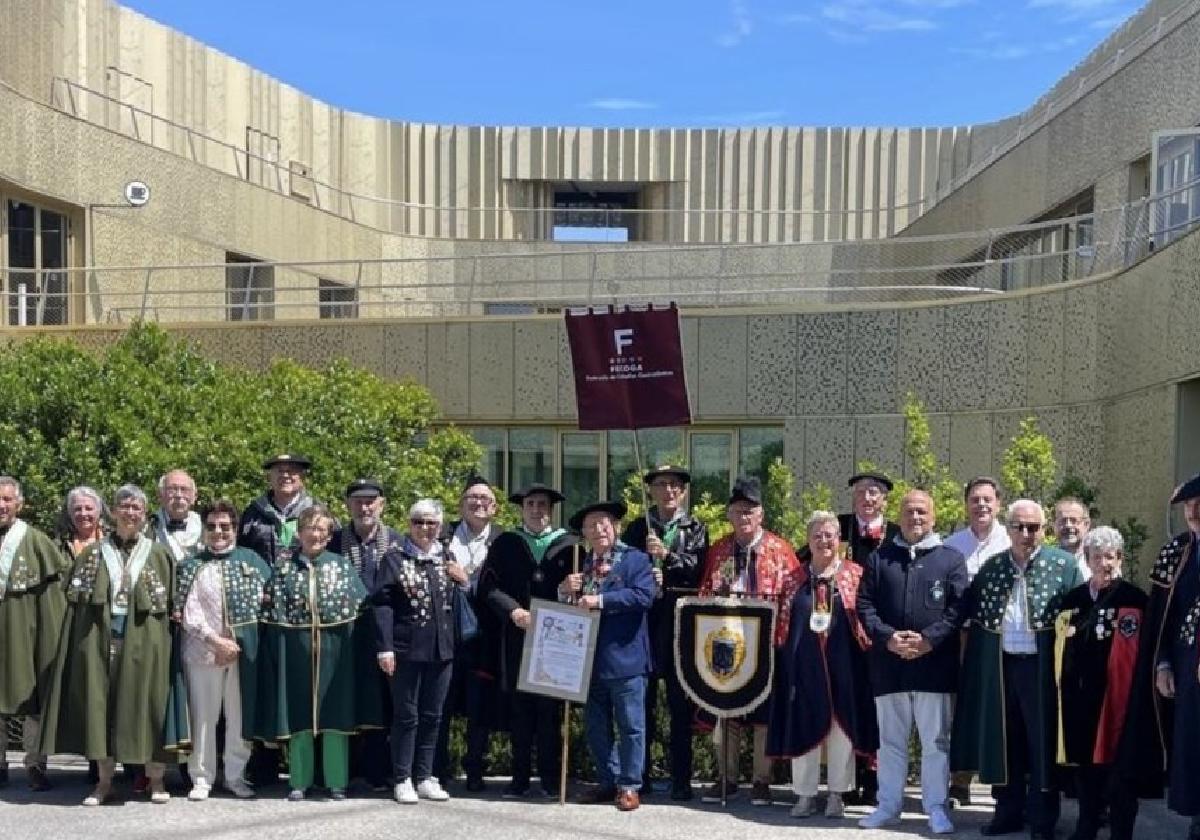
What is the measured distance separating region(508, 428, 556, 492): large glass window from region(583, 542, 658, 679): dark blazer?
10.3 metres

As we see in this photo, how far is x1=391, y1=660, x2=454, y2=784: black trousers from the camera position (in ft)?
28.0

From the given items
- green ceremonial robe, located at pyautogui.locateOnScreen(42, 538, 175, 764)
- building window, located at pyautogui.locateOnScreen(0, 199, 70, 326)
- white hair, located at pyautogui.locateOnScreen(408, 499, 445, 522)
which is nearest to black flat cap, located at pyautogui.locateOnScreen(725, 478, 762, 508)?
white hair, located at pyautogui.locateOnScreen(408, 499, 445, 522)

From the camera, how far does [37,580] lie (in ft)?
29.0

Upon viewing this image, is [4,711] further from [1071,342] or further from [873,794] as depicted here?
[1071,342]

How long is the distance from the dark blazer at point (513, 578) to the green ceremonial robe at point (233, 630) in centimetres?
130

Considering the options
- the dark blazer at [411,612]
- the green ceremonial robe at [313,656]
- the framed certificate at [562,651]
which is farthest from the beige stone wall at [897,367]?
the green ceremonial robe at [313,656]

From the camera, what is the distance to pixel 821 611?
8.41m

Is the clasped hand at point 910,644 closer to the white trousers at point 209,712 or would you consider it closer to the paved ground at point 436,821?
the paved ground at point 436,821

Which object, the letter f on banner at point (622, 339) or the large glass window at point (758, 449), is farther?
the large glass window at point (758, 449)

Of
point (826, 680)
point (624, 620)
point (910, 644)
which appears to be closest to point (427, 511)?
point (624, 620)

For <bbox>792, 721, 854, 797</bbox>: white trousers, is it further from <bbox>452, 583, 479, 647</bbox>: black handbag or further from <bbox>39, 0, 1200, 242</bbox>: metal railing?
<bbox>39, 0, 1200, 242</bbox>: metal railing

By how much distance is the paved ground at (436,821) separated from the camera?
787 centimetres

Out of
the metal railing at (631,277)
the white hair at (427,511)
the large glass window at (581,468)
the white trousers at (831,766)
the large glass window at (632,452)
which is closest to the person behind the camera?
the white trousers at (831,766)

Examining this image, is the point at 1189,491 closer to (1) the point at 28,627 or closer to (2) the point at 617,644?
(2) the point at 617,644
